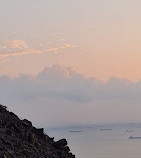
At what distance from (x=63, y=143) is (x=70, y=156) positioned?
3.96 feet

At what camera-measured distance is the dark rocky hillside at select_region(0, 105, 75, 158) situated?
23.0 metres

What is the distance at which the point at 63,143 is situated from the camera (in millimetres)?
29906

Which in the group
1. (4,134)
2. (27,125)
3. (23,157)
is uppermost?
(27,125)

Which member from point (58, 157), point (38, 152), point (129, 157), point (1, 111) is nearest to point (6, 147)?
point (38, 152)

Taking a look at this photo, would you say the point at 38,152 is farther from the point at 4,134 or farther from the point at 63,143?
the point at 63,143

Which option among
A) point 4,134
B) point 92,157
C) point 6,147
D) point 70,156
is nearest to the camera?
point 6,147

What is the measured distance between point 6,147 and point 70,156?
7766 mm

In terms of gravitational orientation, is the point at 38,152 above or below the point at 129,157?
below

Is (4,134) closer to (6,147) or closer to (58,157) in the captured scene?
(6,147)

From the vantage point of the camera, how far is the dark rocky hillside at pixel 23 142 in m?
23.0

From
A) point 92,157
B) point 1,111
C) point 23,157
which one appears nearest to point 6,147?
point 23,157

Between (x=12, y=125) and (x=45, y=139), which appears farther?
(x=45, y=139)

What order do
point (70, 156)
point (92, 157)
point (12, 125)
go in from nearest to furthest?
point (12, 125)
point (70, 156)
point (92, 157)

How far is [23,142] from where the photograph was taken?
25297mm
